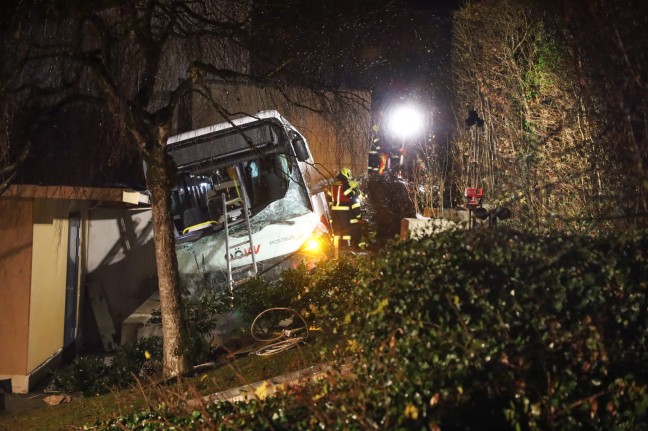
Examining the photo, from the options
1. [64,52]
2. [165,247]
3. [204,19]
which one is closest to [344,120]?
[204,19]

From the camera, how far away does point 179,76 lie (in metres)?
9.73

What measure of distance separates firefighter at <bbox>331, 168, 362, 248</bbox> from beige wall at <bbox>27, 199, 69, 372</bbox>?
5.66 metres

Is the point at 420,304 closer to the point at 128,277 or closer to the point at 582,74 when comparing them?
the point at 582,74

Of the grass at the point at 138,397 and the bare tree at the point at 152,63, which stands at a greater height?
the bare tree at the point at 152,63

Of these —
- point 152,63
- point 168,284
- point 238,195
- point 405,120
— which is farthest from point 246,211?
point 405,120

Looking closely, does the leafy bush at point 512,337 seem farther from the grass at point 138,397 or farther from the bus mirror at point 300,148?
the bus mirror at point 300,148

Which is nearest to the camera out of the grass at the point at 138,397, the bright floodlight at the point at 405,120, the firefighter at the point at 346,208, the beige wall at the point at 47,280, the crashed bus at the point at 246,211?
the grass at the point at 138,397

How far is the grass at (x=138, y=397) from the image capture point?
6.38 metres

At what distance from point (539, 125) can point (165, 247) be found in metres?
8.22

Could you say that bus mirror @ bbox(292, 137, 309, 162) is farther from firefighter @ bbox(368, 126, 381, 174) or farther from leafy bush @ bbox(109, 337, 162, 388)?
firefighter @ bbox(368, 126, 381, 174)

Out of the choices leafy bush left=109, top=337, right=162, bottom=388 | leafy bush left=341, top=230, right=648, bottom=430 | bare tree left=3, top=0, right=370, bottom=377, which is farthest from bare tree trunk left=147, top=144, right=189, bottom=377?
leafy bush left=341, top=230, right=648, bottom=430

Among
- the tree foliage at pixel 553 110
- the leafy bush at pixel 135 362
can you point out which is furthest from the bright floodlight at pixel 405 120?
the leafy bush at pixel 135 362

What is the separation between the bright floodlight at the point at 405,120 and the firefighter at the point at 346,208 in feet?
6.36

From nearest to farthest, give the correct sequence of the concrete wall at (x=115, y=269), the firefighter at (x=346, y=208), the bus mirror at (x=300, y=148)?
the bus mirror at (x=300, y=148) < the concrete wall at (x=115, y=269) < the firefighter at (x=346, y=208)
